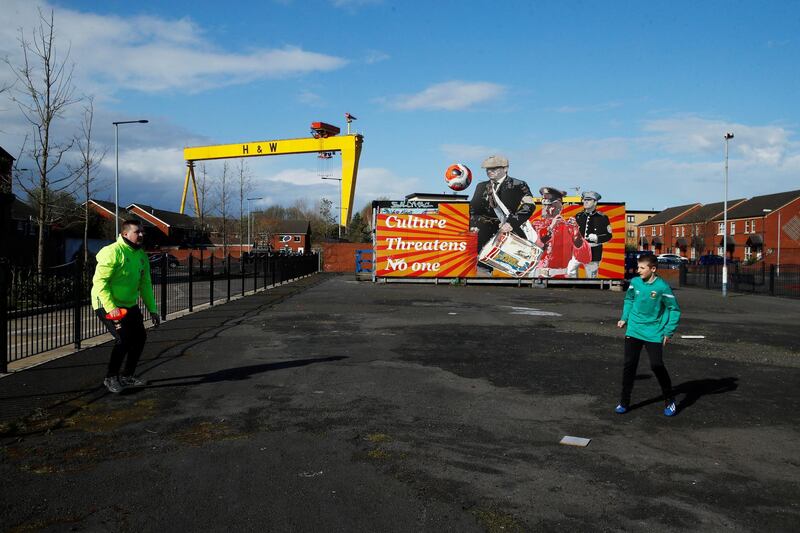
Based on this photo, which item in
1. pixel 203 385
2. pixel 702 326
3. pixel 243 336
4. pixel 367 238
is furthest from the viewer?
pixel 367 238

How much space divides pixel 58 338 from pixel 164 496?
6917mm

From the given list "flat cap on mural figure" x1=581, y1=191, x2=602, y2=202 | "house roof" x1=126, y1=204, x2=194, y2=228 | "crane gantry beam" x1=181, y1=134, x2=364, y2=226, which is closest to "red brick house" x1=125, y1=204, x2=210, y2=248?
"house roof" x1=126, y1=204, x2=194, y2=228

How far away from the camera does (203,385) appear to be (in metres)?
7.40

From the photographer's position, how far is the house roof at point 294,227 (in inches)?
3964

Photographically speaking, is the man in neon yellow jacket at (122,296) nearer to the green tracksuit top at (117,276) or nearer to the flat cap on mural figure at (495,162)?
the green tracksuit top at (117,276)

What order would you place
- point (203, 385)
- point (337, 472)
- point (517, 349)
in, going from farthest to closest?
1. point (517, 349)
2. point (203, 385)
3. point (337, 472)

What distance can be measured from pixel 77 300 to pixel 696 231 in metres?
87.8

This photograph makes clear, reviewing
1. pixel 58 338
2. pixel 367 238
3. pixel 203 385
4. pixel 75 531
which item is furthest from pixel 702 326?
pixel 367 238

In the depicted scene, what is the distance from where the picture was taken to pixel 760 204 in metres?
77.7

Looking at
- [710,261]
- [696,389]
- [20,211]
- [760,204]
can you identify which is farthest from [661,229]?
[696,389]

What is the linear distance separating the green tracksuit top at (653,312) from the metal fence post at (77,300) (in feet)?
26.0

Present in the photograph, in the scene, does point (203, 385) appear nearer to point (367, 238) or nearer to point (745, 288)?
point (745, 288)

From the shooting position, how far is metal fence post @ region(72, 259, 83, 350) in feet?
31.4

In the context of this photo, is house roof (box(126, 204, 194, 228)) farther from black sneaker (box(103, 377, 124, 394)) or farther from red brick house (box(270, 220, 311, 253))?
black sneaker (box(103, 377, 124, 394))
